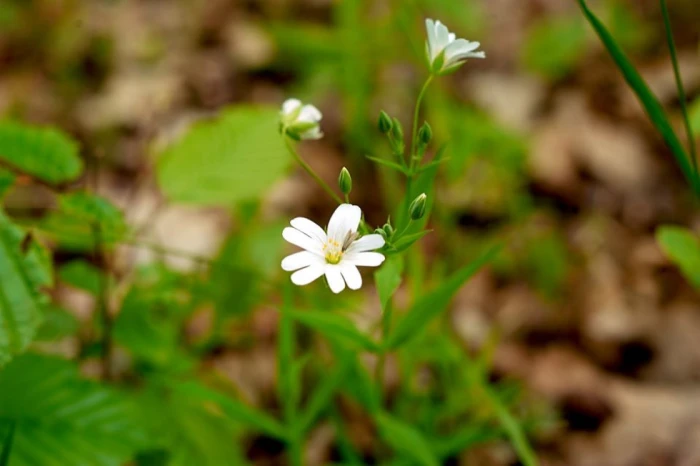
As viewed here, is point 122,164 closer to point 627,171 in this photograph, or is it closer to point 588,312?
point 588,312

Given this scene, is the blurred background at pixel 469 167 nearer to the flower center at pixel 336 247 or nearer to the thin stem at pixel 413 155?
the thin stem at pixel 413 155

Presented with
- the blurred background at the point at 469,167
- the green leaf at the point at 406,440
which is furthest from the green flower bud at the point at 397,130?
the blurred background at the point at 469,167

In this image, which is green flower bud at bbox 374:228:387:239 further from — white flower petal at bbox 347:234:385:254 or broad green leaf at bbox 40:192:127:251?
broad green leaf at bbox 40:192:127:251

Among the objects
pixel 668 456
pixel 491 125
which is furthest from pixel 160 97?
pixel 668 456

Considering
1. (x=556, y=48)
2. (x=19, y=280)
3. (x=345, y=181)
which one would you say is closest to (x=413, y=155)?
(x=345, y=181)

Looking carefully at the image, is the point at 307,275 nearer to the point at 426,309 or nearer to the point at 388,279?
the point at 388,279

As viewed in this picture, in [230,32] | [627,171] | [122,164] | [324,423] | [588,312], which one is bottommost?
[324,423]

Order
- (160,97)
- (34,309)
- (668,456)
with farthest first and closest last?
(160,97) → (668,456) → (34,309)
